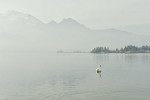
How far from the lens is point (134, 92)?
161 ft

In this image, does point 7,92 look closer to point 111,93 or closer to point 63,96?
point 63,96

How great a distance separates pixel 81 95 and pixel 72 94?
2.02 meters

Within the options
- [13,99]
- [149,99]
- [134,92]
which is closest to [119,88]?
[134,92]

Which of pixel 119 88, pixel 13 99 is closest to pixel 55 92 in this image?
pixel 13 99

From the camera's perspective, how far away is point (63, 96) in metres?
46.1

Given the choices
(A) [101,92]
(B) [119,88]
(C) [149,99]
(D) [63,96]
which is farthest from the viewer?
(B) [119,88]

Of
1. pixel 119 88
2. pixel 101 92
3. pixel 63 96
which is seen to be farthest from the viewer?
pixel 119 88

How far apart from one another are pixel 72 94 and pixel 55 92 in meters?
4.00

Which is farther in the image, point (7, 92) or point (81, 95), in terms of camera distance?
point (7, 92)

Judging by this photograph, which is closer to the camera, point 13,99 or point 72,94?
point 13,99

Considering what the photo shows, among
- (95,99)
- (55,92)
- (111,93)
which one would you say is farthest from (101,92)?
(55,92)

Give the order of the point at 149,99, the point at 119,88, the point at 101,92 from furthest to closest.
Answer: the point at 119,88 → the point at 101,92 → the point at 149,99

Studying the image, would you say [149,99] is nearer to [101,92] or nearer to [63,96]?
[101,92]

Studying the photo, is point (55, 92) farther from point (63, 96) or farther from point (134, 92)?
point (134, 92)
